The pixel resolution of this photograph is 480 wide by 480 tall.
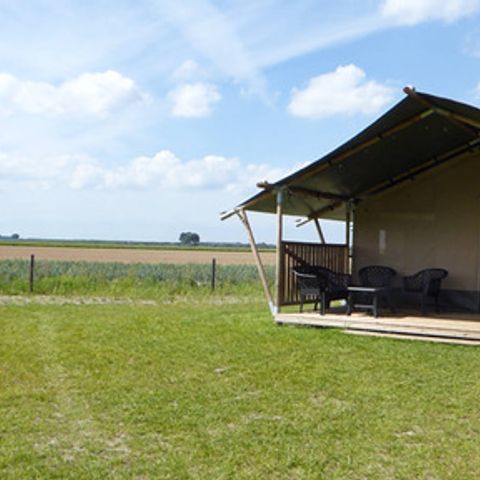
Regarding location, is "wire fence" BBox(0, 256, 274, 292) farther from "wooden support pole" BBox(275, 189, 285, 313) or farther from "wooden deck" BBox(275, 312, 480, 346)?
"wooden deck" BBox(275, 312, 480, 346)

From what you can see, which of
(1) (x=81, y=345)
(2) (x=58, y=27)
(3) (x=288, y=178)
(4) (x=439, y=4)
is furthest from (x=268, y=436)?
(2) (x=58, y=27)

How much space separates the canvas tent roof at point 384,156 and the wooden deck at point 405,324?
195cm

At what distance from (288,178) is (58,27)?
3799mm

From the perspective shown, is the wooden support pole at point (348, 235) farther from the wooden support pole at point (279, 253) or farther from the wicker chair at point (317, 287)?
the wooden support pole at point (279, 253)

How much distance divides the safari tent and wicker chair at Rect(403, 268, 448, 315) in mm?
196

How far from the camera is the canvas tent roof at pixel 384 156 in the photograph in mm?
7277

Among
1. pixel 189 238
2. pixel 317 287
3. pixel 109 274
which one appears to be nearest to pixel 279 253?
pixel 317 287

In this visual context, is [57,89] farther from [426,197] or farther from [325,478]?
[325,478]

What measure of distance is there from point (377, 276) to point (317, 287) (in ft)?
6.61

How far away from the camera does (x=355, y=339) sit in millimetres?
7398

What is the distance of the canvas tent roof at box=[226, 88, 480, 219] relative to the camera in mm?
Answer: 7277

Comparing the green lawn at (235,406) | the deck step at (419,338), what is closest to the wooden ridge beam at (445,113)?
the deck step at (419,338)

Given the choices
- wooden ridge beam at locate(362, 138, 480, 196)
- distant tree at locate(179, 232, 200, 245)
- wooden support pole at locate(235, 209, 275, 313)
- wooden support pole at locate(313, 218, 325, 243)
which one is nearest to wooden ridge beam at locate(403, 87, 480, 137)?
wooden ridge beam at locate(362, 138, 480, 196)

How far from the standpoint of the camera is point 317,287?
8711 millimetres
